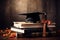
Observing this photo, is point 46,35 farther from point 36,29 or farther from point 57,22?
point 57,22

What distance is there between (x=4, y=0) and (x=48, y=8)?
1.32 ft

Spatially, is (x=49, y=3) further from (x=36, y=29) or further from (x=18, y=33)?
(x=18, y=33)

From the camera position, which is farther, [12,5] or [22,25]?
[12,5]

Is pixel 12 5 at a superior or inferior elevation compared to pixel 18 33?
superior

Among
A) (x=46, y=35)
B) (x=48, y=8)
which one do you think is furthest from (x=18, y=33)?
(x=48, y=8)

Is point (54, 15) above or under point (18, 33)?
above

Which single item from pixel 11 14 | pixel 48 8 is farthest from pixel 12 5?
pixel 48 8

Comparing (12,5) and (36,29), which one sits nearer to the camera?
(36,29)

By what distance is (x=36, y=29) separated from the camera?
1418mm

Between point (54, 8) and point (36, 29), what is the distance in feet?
1.36

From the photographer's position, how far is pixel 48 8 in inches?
68.7

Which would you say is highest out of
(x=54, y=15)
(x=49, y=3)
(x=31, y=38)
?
(x=49, y=3)

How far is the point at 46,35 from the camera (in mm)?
1402

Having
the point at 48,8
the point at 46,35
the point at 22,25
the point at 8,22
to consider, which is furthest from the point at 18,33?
the point at 48,8
